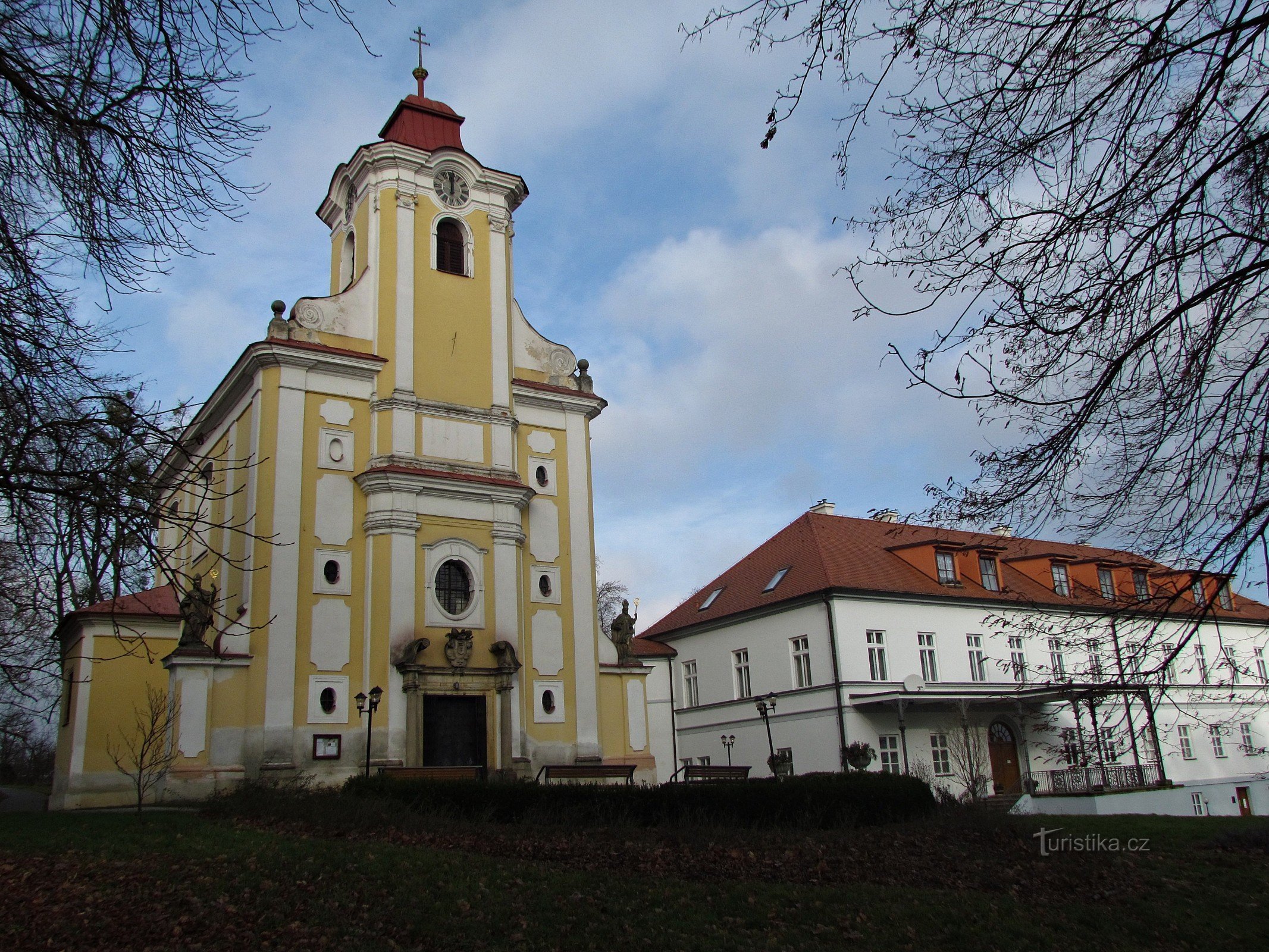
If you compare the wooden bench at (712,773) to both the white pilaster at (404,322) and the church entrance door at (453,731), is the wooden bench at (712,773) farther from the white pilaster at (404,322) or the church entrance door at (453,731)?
the white pilaster at (404,322)

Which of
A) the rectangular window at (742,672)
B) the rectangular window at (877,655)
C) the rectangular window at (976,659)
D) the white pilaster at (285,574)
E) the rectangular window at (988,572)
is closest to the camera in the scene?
the white pilaster at (285,574)

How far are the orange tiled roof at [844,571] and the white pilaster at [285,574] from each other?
57.5 ft

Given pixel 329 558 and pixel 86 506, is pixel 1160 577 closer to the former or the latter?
pixel 86 506

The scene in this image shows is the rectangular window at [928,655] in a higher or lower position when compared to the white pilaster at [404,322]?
lower

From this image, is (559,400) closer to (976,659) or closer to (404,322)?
(404,322)

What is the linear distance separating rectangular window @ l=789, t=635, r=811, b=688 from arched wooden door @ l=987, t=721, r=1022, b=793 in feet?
22.6

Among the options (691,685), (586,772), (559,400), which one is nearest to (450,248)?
(559,400)

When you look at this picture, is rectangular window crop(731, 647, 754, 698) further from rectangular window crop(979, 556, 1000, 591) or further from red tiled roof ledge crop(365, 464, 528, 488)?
red tiled roof ledge crop(365, 464, 528, 488)

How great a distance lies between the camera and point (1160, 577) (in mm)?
6340

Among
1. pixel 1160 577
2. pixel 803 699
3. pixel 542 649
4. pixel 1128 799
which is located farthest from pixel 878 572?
pixel 1160 577

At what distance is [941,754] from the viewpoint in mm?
33844

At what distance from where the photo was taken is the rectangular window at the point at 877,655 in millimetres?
33906

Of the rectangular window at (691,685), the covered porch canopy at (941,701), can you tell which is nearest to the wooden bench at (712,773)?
the covered porch canopy at (941,701)

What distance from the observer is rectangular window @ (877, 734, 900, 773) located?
1282 inches
